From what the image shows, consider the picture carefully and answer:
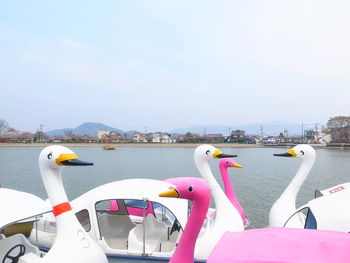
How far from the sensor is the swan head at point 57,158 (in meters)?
5.05

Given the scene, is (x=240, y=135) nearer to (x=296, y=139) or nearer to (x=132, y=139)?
(x=296, y=139)

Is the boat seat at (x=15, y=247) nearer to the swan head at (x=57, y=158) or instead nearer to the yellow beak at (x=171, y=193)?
the swan head at (x=57, y=158)

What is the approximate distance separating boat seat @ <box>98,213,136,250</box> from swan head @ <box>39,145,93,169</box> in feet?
8.94

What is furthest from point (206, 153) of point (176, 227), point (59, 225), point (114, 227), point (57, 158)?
point (59, 225)

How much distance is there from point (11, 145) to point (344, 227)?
93.4 meters

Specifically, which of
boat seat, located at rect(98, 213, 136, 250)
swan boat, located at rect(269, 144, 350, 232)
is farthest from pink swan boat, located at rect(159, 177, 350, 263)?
boat seat, located at rect(98, 213, 136, 250)

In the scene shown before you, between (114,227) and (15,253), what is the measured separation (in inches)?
96.8

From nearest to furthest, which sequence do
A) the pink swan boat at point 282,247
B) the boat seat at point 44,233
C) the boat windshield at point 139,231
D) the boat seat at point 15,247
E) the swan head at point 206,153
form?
the pink swan boat at point 282,247
the boat seat at point 15,247
the boat windshield at point 139,231
the boat seat at point 44,233
the swan head at point 206,153

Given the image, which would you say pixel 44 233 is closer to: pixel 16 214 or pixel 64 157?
pixel 16 214

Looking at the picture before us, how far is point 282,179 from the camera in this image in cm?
2214

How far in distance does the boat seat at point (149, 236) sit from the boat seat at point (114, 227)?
60cm

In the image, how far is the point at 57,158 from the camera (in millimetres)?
5086

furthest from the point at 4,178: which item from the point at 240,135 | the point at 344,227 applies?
the point at 240,135

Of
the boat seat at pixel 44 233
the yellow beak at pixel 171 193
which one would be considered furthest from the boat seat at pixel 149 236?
A: the yellow beak at pixel 171 193
